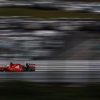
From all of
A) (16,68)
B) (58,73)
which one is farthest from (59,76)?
(16,68)

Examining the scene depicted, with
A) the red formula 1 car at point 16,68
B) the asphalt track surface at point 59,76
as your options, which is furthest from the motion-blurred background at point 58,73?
the red formula 1 car at point 16,68

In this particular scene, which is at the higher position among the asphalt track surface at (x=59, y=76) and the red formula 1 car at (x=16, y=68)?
the red formula 1 car at (x=16, y=68)

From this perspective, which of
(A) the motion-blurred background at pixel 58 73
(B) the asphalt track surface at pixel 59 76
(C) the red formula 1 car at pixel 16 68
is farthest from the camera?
(C) the red formula 1 car at pixel 16 68

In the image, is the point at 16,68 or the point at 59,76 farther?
the point at 16,68

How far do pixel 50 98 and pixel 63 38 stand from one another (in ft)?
12.5

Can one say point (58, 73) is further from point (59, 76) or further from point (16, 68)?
point (16, 68)

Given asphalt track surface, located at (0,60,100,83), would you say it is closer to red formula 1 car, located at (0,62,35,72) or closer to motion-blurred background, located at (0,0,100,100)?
motion-blurred background, located at (0,0,100,100)

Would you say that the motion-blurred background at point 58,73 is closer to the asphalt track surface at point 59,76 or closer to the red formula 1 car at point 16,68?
the asphalt track surface at point 59,76

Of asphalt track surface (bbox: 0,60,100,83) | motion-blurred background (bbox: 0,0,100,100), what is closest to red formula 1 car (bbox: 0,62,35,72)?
motion-blurred background (bbox: 0,0,100,100)

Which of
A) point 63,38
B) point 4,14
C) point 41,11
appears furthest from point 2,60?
point 41,11

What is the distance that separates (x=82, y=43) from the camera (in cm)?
973

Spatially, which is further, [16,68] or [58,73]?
[16,68]

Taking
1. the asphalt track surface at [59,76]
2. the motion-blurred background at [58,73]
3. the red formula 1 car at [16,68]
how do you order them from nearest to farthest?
1. the motion-blurred background at [58,73]
2. the asphalt track surface at [59,76]
3. the red formula 1 car at [16,68]

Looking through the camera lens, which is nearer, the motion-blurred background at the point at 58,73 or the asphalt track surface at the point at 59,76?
the motion-blurred background at the point at 58,73
